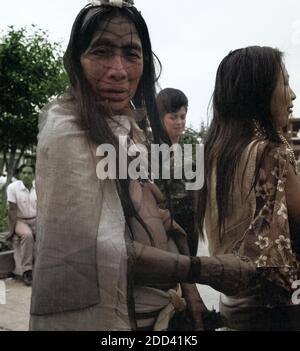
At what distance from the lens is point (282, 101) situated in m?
1.60

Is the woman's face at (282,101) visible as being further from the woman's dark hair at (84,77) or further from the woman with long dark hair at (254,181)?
the woman's dark hair at (84,77)

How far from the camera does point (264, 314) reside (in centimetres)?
162

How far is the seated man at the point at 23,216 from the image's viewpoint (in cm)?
305

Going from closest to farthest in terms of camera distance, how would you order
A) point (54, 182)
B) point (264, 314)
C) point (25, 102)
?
1. point (54, 182)
2. point (264, 314)
3. point (25, 102)

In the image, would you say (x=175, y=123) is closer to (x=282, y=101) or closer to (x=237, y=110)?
(x=237, y=110)

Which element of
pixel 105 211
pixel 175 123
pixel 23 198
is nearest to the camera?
pixel 105 211

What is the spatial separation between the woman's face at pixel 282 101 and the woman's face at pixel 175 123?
0.30m

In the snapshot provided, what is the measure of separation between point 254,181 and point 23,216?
1959 millimetres

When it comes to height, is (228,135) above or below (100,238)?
above

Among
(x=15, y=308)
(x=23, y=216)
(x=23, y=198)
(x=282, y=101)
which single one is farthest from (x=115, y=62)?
(x=15, y=308)

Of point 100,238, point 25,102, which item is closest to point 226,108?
point 100,238

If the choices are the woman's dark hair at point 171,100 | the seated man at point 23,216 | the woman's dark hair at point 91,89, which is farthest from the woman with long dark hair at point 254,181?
the seated man at point 23,216

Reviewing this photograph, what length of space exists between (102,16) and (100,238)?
2.28 ft
